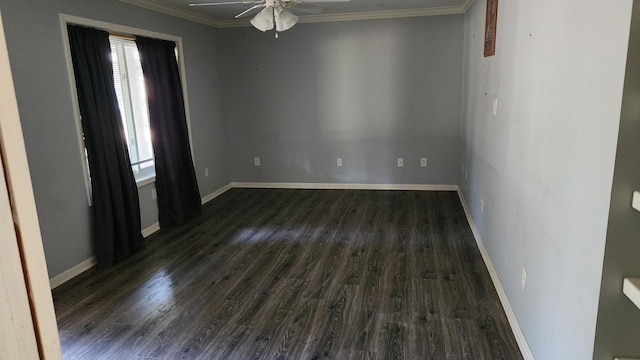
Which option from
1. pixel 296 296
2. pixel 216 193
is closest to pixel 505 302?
pixel 296 296

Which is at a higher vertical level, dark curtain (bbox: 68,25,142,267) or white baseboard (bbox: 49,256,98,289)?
dark curtain (bbox: 68,25,142,267)

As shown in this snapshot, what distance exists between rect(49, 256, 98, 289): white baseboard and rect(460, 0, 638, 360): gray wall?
332 centimetres

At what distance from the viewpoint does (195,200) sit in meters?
5.01

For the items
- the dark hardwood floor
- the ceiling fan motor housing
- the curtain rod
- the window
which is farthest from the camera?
the window

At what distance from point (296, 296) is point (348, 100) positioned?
3.45 m

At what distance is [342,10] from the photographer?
522 centimetres

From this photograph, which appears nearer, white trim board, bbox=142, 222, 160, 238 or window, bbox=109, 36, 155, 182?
window, bbox=109, 36, 155, 182

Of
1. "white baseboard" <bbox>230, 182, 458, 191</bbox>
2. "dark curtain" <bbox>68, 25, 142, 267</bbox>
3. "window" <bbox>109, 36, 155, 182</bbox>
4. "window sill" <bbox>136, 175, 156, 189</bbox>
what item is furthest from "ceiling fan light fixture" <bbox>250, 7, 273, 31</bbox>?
"white baseboard" <bbox>230, 182, 458, 191</bbox>

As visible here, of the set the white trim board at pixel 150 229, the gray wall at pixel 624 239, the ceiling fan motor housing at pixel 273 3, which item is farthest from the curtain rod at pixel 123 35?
the gray wall at pixel 624 239

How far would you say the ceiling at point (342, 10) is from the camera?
4649mm

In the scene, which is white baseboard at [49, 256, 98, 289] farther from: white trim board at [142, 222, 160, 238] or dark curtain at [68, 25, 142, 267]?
white trim board at [142, 222, 160, 238]

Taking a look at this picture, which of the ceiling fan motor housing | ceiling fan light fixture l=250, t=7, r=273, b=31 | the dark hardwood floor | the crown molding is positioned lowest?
the dark hardwood floor

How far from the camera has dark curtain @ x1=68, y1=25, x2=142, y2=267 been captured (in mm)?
3428

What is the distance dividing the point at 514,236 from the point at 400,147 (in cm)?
338
